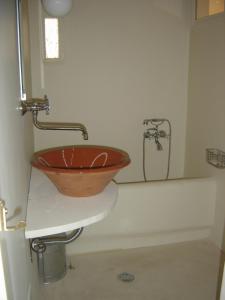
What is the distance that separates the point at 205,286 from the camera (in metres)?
2.20

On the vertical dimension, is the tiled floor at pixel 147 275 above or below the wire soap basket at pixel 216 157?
below

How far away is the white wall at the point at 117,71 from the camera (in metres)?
3.04

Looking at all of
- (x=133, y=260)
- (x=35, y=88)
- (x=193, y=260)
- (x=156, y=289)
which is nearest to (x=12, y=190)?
(x=156, y=289)

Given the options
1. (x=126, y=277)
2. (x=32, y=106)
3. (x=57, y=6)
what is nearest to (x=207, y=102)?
(x=57, y=6)

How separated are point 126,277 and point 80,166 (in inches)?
40.4

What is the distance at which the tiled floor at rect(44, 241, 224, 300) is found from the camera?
212 centimetres

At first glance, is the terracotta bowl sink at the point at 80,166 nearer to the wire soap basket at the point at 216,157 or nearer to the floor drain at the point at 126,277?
the floor drain at the point at 126,277

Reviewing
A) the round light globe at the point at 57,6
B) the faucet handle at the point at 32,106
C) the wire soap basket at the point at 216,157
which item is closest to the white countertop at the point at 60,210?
the faucet handle at the point at 32,106

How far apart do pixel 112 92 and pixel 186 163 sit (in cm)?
115

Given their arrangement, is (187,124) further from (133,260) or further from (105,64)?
(133,260)

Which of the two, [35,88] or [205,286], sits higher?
[35,88]

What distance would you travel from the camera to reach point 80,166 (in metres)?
1.80

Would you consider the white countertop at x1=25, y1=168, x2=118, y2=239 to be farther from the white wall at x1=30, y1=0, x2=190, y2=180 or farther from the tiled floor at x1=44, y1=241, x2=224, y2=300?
the white wall at x1=30, y1=0, x2=190, y2=180

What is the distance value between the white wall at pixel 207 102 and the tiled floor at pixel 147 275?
33 cm
